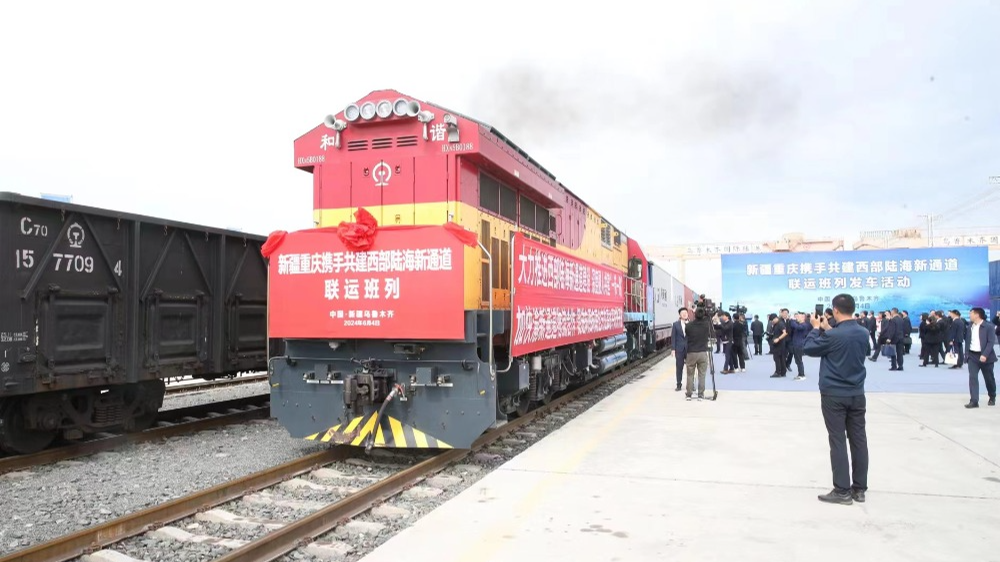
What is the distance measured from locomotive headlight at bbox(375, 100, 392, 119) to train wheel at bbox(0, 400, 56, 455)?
15.9 ft

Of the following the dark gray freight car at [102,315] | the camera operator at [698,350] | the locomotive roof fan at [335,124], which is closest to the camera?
the dark gray freight car at [102,315]

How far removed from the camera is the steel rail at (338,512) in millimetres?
4121

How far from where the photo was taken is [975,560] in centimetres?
376

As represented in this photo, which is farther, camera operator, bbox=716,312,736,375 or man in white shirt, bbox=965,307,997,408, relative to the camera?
camera operator, bbox=716,312,736,375

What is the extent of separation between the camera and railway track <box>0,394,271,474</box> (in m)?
Result: 6.82

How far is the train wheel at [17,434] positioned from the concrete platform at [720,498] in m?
5.11

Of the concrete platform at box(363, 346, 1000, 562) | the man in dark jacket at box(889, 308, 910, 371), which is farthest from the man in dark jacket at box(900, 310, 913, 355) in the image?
the concrete platform at box(363, 346, 1000, 562)

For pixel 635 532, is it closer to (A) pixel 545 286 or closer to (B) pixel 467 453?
(B) pixel 467 453

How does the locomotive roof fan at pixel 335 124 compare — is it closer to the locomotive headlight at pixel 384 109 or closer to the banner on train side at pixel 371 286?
the locomotive headlight at pixel 384 109

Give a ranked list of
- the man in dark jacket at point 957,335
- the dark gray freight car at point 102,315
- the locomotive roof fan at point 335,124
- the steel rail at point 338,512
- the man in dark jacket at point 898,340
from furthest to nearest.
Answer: the man in dark jacket at point 957,335, the man in dark jacket at point 898,340, the locomotive roof fan at point 335,124, the dark gray freight car at point 102,315, the steel rail at point 338,512

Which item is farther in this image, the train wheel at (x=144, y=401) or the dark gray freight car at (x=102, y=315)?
the train wheel at (x=144, y=401)

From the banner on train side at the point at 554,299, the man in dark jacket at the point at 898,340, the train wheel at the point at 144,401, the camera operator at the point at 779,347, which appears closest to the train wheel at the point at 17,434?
the train wheel at the point at 144,401

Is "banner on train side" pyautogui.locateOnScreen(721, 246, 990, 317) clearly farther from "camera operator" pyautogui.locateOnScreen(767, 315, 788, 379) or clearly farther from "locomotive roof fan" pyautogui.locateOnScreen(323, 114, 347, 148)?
"locomotive roof fan" pyautogui.locateOnScreen(323, 114, 347, 148)

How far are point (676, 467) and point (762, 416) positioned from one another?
3.57 metres
